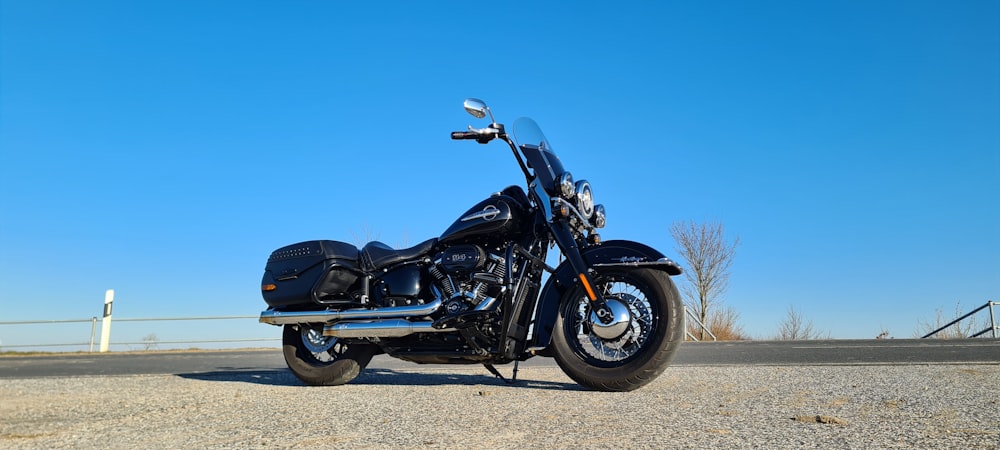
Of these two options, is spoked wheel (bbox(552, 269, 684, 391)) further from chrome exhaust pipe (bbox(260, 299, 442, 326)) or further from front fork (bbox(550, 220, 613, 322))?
chrome exhaust pipe (bbox(260, 299, 442, 326))

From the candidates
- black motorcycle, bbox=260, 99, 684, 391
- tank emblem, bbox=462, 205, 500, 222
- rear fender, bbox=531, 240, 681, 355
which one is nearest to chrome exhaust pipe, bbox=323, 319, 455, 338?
black motorcycle, bbox=260, 99, 684, 391

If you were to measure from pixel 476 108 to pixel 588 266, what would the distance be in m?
1.43

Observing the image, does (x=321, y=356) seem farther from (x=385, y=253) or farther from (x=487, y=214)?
(x=487, y=214)

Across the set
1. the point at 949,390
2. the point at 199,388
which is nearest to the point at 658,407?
the point at 949,390

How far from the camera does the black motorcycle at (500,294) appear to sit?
14.7 feet

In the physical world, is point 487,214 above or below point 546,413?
above

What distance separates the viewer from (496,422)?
124 inches

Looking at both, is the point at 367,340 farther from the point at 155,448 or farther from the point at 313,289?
the point at 155,448

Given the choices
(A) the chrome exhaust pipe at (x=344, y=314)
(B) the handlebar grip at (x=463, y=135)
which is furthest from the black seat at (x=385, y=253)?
(B) the handlebar grip at (x=463, y=135)

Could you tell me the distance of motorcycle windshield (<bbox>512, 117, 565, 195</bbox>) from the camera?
506 centimetres

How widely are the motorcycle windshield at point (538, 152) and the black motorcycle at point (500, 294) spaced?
0.04ft

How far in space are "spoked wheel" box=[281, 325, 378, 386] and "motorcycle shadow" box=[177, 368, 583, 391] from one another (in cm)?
16

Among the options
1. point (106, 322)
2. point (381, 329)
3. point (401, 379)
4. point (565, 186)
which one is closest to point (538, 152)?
point (565, 186)

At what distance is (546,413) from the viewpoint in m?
3.40
